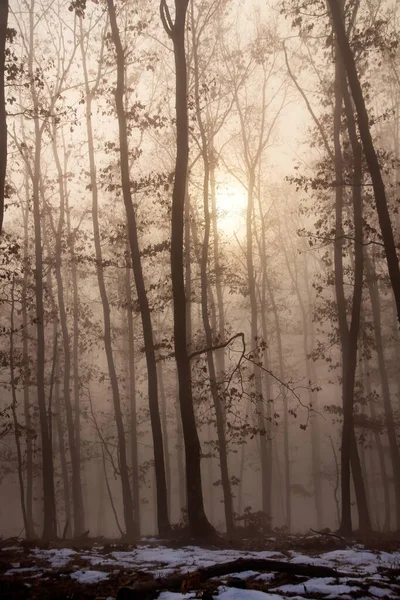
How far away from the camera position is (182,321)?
10898 millimetres

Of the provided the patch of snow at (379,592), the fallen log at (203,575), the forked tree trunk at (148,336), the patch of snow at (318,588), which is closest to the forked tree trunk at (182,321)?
the forked tree trunk at (148,336)

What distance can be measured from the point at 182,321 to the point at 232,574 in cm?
561

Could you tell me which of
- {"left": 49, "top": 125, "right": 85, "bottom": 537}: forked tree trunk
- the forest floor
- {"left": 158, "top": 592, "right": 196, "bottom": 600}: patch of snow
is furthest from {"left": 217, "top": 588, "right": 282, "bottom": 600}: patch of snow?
{"left": 49, "top": 125, "right": 85, "bottom": 537}: forked tree trunk

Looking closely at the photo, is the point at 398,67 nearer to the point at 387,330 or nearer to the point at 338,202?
the point at 338,202

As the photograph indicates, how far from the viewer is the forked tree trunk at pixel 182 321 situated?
33.9 ft

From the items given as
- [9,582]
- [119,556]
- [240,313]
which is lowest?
[119,556]

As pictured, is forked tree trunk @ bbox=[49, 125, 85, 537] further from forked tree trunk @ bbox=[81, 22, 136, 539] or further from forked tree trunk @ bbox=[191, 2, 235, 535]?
forked tree trunk @ bbox=[191, 2, 235, 535]

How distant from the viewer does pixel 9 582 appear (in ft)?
17.5

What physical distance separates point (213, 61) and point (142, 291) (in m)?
11.4

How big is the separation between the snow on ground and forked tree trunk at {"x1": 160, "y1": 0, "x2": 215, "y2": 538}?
3.03 ft

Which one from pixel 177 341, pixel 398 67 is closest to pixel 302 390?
pixel 398 67

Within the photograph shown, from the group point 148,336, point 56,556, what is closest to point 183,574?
point 56,556

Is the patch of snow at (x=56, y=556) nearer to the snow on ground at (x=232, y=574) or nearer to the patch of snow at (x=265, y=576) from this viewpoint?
the snow on ground at (x=232, y=574)

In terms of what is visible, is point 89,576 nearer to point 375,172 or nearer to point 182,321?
point 182,321
